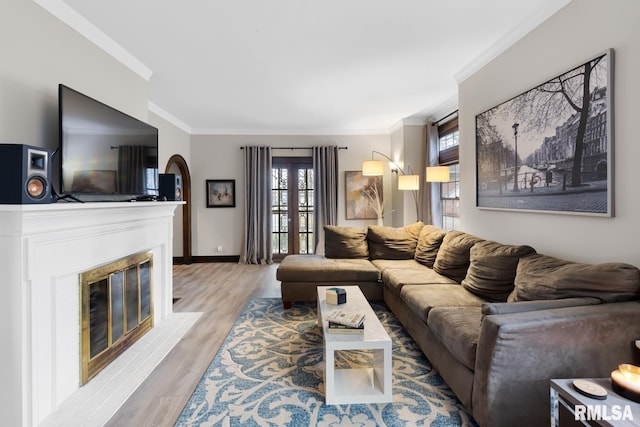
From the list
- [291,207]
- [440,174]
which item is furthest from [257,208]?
[440,174]

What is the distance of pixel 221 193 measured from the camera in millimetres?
6234

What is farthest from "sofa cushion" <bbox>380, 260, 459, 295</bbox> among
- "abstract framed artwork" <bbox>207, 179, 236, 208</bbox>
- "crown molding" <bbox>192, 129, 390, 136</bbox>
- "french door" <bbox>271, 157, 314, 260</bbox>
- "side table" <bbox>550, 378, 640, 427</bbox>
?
"abstract framed artwork" <bbox>207, 179, 236, 208</bbox>

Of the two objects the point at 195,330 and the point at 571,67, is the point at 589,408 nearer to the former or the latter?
the point at 571,67

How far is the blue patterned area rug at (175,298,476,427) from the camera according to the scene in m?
1.78

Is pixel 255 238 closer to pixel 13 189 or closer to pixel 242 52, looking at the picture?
pixel 242 52

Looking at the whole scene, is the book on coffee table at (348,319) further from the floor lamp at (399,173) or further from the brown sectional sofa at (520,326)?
the floor lamp at (399,173)

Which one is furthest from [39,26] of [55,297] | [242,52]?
[55,297]

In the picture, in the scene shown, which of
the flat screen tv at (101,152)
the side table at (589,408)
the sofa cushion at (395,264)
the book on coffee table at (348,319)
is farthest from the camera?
the sofa cushion at (395,264)

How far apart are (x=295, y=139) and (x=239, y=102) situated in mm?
1861

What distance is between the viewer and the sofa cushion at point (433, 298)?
2375mm

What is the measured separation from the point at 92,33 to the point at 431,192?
4.56 m

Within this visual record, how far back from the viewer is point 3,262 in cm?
165

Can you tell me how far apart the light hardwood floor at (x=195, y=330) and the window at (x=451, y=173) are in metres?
2.82

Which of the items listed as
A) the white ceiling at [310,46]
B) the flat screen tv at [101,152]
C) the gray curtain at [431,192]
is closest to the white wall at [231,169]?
the gray curtain at [431,192]
